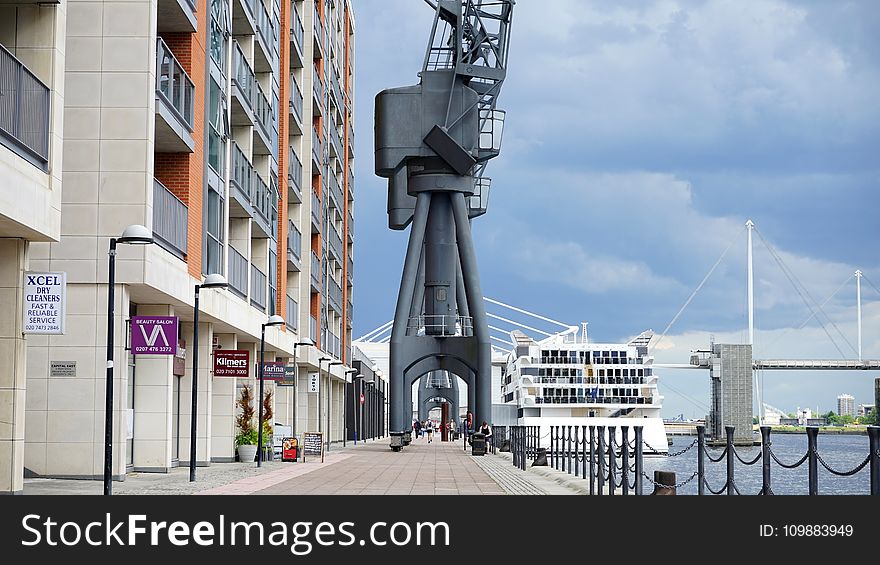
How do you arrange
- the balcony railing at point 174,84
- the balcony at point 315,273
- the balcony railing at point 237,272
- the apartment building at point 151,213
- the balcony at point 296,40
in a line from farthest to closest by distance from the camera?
1. the balcony at point 315,273
2. the balcony at point 296,40
3. the balcony railing at point 237,272
4. the balcony railing at point 174,84
5. the apartment building at point 151,213

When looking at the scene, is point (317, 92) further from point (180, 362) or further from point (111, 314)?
point (111, 314)

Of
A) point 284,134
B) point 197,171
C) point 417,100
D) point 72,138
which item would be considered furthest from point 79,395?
point 417,100

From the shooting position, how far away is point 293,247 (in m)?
53.2

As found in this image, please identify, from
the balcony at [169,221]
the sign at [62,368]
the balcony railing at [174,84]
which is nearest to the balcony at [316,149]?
the balcony railing at [174,84]

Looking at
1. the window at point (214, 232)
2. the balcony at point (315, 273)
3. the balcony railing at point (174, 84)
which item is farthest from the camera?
the balcony at point (315, 273)

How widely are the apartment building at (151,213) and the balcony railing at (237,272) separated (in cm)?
9

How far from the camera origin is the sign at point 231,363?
33.6m

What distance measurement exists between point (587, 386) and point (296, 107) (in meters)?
55.8

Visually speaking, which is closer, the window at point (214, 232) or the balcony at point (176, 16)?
the balcony at point (176, 16)

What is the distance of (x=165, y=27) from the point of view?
97.2ft

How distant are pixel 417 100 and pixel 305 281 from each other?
907cm

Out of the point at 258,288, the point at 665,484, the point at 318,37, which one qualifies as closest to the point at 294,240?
the point at 258,288

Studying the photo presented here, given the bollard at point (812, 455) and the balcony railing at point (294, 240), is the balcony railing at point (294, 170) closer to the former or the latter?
the balcony railing at point (294, 240)

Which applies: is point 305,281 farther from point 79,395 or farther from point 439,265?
point 79,395
